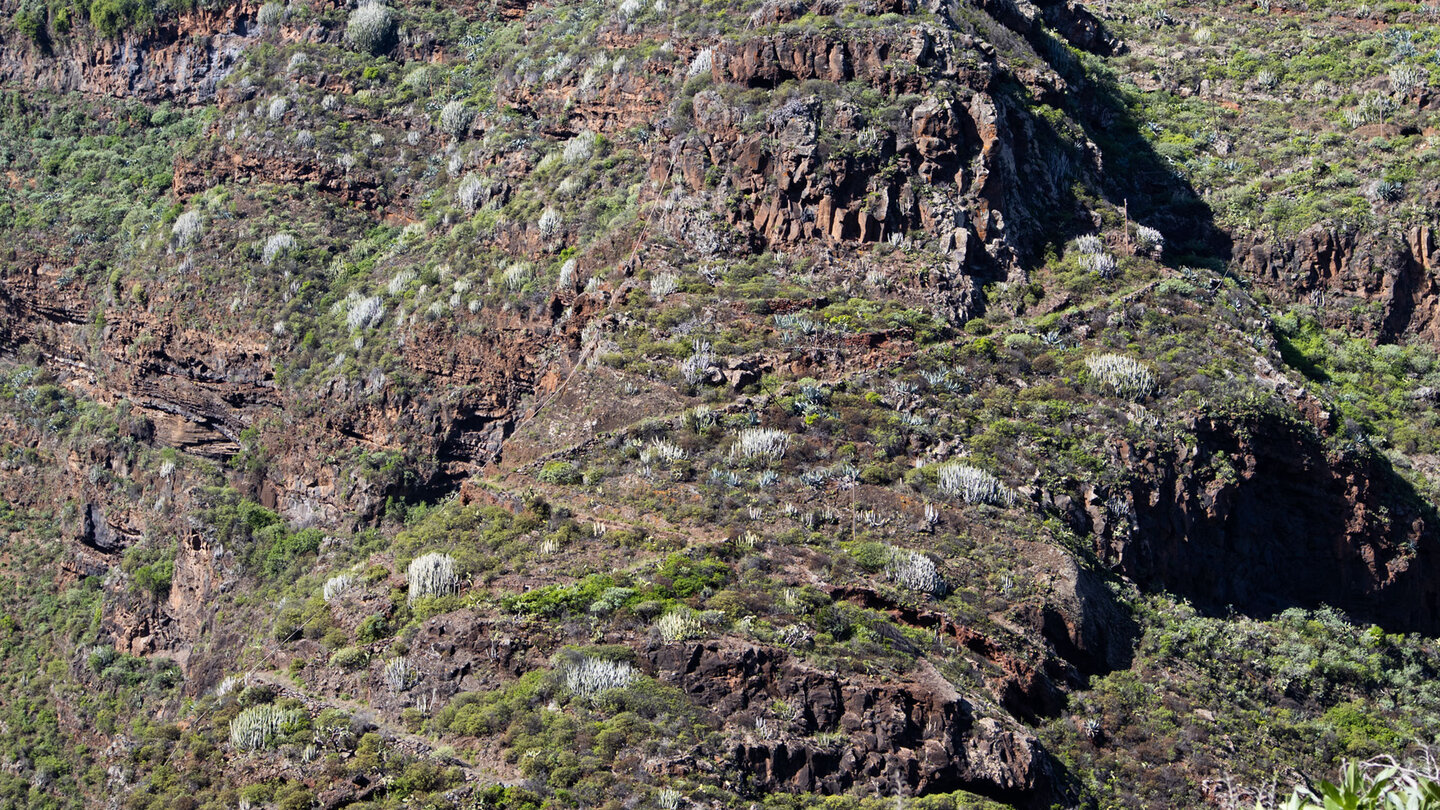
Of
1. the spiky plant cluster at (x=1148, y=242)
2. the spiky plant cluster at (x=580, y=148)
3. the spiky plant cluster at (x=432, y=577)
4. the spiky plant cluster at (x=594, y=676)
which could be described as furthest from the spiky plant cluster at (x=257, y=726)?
the spiky plant cluster at (x=1148, y=242)

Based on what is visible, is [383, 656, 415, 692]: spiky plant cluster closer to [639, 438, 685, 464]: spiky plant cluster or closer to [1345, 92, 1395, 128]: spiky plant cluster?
[639, 438, 685, 464]: spiky plant cluster

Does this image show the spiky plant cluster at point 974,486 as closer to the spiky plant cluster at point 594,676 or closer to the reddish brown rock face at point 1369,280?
the spiky plant cluster at point 594,676

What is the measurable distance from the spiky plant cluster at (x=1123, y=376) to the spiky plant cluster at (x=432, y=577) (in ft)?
61.4

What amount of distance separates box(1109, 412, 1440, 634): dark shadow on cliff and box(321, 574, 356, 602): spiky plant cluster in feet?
71.4

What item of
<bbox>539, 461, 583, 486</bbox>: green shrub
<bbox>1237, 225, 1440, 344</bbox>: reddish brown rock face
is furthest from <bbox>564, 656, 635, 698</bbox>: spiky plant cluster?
<bbox>1237, 225, 1440, 344</bbox>: reddish brown rock face

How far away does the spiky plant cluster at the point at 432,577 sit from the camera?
49.3 meters

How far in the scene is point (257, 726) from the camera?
45.6m

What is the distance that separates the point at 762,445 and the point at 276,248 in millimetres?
27128

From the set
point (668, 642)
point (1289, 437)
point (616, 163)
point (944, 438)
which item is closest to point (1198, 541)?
point (1289, 437)

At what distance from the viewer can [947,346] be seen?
186 ft

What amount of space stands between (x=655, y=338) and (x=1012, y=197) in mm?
12380

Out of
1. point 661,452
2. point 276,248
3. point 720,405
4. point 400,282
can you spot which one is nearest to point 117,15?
point 276,248

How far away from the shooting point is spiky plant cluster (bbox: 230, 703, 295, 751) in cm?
4519

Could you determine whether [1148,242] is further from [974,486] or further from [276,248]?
[276,248]
